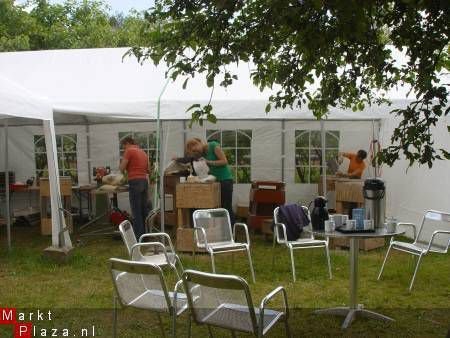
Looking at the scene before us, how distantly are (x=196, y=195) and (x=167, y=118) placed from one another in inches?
40.2

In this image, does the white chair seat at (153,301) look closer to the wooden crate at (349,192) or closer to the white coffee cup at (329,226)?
the white coffee cup at (329,226)

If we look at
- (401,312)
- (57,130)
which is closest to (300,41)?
(401,312)

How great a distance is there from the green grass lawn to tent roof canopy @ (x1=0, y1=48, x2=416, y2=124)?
1.77 meters

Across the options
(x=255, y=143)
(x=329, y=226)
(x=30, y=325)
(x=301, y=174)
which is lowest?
(x=30, y=325)

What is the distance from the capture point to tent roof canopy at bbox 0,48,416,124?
23.1ft

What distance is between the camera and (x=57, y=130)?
10.6 meters

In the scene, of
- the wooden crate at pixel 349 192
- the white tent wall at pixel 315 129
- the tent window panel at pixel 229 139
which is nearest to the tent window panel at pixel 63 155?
the tent window panel at pixel 229 139

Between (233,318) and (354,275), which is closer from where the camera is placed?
(233,318)

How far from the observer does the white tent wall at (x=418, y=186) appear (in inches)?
299

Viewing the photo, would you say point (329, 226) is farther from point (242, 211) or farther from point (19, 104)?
point (242, 211)

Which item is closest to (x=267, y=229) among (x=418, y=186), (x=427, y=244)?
(x=418, y=186)

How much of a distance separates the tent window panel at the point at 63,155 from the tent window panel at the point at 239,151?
2.52 metres

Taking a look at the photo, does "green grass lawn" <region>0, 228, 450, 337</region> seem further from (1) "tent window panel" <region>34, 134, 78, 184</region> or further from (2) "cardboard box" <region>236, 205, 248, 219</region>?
(1) "tent window panel" <region>34, 134, 78, 184</region>

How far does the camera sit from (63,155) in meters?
10.5
